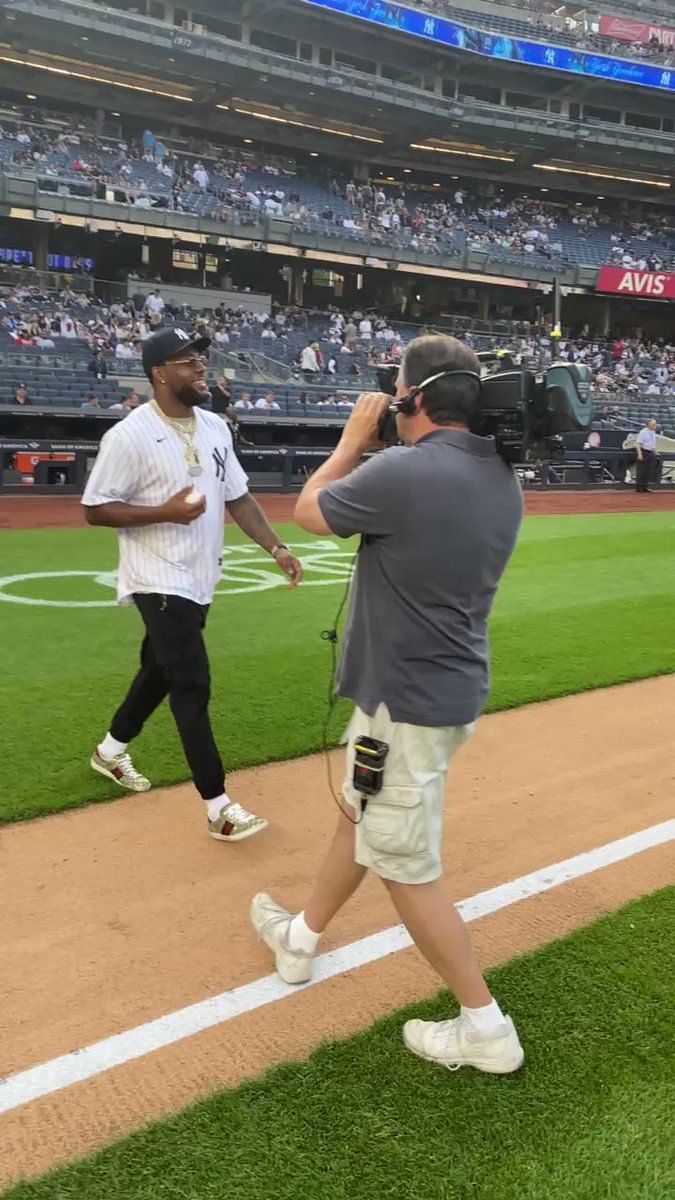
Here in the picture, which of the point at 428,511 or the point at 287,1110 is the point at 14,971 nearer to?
the point at 287,1110

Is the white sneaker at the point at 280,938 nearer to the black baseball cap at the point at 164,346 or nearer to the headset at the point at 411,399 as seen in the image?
the headset at the point at 411,399

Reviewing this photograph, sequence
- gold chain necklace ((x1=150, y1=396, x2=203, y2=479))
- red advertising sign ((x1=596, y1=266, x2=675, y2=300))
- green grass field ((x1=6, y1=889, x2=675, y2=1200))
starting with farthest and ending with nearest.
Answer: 1. red advertising sign ((x1=596, y1=266, x2=675, y2=300))
2. gold chain necklace ((x1=150, y1=396, x2=203, y2=479))
3. green grass field ((x1=6, y1=889, x2=675, y2=1200))

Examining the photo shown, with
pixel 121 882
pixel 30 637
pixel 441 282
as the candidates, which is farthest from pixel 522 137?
pixel 121 882

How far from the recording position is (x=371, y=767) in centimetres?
232

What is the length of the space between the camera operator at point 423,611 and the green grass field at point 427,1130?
0.15m

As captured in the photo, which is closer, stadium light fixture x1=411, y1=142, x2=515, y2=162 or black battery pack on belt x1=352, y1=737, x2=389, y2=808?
black battery pack on belt x1=352, y1=737, x2=389, y2=808

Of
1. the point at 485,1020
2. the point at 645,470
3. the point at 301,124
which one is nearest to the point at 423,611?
the point at 485,1020

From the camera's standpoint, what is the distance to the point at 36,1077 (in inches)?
95.9

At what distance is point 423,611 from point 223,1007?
1.42m

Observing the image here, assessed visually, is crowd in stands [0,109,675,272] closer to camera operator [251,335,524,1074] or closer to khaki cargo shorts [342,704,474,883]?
camera operator [251,335,524,1074]

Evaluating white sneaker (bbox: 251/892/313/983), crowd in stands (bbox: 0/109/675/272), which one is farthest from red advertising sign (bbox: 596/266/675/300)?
white sneaker (bbox: 251/892/313/983)

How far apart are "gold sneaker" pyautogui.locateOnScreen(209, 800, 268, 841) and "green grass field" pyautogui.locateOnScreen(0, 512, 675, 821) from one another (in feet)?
2.45

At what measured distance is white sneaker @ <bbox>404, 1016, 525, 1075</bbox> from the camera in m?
2.42

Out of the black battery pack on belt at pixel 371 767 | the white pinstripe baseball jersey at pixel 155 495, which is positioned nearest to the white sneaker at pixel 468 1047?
the black battery pack on belt at pixel 371 767
